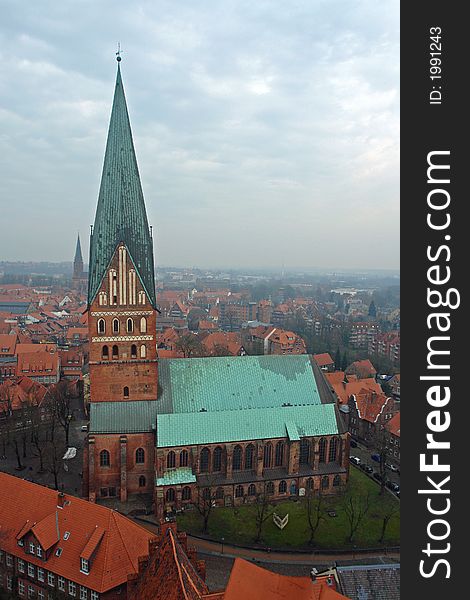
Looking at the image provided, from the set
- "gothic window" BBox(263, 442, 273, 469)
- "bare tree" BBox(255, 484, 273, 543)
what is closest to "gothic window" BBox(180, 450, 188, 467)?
"bare tree" BBox(255, 484, 273, 543)

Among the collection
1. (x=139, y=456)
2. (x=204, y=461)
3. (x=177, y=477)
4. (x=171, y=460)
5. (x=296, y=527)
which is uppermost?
(x=139, y=456)

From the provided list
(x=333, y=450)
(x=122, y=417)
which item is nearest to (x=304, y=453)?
(x=333, y=450)

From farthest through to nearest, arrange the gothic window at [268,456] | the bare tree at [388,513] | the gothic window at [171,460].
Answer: the gothic window at [268,456], the gothic window at [171,460], the bare tree at [388,513]

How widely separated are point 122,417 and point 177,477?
Result: 7283 millimetres

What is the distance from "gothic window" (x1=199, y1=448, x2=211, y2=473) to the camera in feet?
151

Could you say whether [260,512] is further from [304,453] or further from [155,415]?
[155,415]

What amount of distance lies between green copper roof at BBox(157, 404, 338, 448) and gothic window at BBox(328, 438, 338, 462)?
1.04 metres

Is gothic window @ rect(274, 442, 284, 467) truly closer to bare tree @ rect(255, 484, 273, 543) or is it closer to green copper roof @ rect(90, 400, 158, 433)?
bare tree @ rect(255, 484, 273, 543)

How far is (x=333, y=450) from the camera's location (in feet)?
163

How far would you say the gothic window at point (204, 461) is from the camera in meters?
46.0

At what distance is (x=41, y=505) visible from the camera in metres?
→ 33.6

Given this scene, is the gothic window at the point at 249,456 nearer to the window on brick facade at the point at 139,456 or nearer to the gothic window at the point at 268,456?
the gothic window at the point at 268,456

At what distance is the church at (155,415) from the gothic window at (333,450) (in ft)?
0.36

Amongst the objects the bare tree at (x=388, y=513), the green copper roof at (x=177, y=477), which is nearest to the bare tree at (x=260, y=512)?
the green copper roof at (x=177, y=477)
